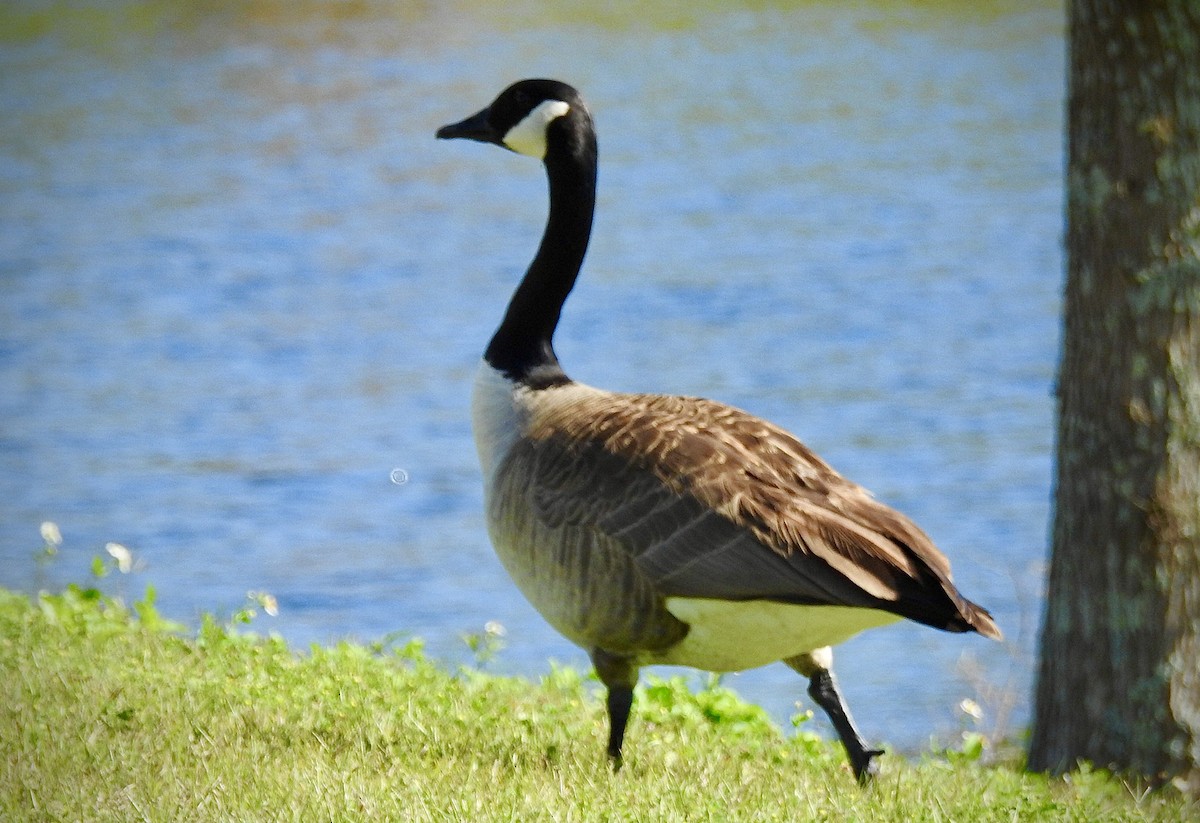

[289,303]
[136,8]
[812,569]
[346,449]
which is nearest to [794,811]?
[812,569]

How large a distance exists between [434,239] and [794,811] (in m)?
14.9

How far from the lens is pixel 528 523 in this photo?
4906 millimetres

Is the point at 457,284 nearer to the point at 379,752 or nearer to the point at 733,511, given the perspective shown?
the point at 379,752

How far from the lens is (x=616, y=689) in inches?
191

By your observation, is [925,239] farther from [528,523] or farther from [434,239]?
[528,523]

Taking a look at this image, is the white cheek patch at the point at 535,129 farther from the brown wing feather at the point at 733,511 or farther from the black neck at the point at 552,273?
the brown wing feather at the point at 733,511

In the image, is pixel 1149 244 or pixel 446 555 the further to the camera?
pixel 446 555

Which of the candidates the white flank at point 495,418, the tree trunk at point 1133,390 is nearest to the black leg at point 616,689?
the white flank at point 495,418

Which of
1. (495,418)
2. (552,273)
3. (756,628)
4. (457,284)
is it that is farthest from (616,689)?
(457,284)

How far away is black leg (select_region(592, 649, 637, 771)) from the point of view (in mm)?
4816

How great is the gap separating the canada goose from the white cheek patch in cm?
101

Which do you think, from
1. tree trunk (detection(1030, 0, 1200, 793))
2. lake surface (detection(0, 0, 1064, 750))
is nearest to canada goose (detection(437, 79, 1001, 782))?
tree trunk (detection(1030, 0, 1200, 793))

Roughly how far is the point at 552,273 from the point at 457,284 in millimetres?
10962

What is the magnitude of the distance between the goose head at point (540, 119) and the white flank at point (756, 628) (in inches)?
74.5
